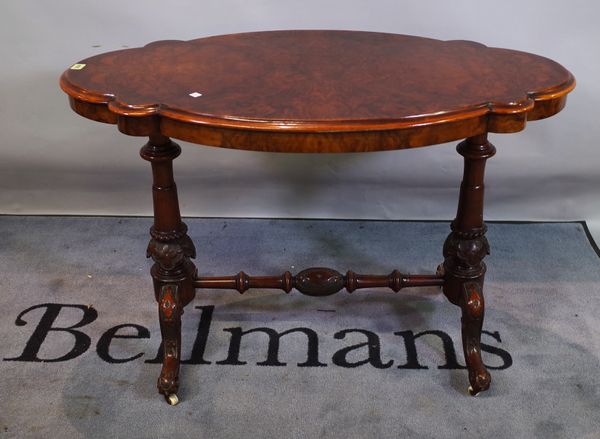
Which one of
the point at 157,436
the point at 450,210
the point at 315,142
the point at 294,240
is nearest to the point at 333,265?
the point at 294,240

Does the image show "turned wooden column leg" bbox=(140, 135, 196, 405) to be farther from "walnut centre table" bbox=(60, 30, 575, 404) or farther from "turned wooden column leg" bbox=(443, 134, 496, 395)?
"turned wooden column leg" bbox=(443, 134, 496, 395)

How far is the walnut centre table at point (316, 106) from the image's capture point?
1.90 metres

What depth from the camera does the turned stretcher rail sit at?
8.36 ft

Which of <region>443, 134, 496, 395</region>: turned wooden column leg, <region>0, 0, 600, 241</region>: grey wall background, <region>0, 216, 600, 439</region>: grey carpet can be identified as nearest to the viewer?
<region>0, 216, 600, 439</region>: grey carpet

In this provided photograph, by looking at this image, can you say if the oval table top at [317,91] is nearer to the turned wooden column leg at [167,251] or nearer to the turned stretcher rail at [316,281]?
the turned wooden column leg at [167,251]

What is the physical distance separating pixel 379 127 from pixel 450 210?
163cm

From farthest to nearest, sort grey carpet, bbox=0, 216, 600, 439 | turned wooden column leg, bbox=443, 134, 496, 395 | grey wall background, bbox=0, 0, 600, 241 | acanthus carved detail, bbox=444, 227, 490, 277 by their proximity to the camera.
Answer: grey wall background, bbox=0, 0, 600, 241 < acanthus carved detail, bbox=444, 227, 490, 277 < turned wooden column leg, bbox=443, 134, 496, 395 < grey carpet, bbox=0, 216, 600, 439

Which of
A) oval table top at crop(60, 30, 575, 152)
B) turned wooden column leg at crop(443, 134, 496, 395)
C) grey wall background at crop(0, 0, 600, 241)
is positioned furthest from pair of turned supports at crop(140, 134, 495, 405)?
grey wall background at crop(0, 0, 600, 241)

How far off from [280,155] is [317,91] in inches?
50.6

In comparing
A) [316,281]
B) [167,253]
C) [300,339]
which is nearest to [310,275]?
[316,281]

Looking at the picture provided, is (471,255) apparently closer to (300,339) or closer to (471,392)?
(471,392)

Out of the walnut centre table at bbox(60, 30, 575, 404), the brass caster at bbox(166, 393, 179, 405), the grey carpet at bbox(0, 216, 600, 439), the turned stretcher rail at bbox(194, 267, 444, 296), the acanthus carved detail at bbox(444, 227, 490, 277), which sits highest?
the walnut centre table at bbox(60, 30, 575, 404)

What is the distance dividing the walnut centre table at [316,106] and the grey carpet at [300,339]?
0.44 feet

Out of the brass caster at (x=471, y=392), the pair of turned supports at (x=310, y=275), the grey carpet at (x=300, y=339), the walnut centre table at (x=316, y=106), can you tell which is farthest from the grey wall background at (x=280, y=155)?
the brass caster at (x=471, y=392)
